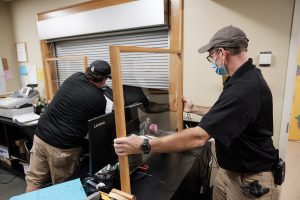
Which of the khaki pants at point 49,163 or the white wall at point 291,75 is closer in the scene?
the white wall at point 291,75

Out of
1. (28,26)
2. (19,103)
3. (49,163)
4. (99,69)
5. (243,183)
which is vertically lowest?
(49,163)

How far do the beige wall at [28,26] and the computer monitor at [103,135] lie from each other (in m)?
2.36

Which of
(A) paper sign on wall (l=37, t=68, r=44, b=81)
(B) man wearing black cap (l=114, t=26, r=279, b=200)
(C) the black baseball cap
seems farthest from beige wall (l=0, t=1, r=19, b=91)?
(B) man wearing black cap (l=114, t=26, r=279, b=200)

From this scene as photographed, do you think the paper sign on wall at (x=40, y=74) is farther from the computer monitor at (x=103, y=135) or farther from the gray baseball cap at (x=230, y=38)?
the gray baseball cap at (x=230, y=38)

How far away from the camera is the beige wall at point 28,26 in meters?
2.94

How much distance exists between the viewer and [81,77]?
181cm

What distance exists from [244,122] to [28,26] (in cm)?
332

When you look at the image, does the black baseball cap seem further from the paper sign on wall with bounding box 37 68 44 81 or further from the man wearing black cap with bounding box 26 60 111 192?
the paper sign on wall with bounding box 37 68 44 81

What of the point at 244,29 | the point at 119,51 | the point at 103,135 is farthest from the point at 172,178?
the point at 244,29

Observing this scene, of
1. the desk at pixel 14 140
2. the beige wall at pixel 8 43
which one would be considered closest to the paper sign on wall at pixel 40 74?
the beige wall at pixel 8 43

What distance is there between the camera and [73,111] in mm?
1734

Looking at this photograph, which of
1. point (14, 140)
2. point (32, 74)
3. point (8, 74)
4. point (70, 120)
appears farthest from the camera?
point (8, 74)

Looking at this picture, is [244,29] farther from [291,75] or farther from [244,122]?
[244,122]

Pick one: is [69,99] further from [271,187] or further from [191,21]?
[271,187]
